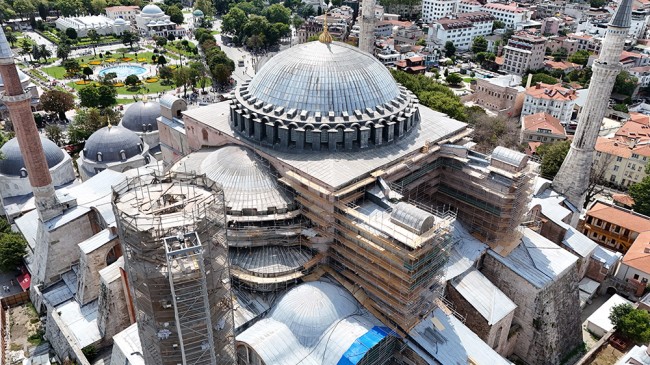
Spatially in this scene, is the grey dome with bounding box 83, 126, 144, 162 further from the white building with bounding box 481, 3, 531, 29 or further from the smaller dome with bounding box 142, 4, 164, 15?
the white building with bounding box 481, 3, 531, 29

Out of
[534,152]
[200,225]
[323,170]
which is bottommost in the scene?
[534,152]

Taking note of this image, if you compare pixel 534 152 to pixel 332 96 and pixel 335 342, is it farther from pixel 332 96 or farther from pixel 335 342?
pixel 335 342

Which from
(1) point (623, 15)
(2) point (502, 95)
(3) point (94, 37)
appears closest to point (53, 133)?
(3) point (94, 37)

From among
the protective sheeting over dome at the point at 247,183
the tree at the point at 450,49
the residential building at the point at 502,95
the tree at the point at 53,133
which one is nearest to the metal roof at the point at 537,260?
the protective sheeting over dome at the point at 247,183

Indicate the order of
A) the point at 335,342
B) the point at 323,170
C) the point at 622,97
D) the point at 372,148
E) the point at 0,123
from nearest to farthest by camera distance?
the point at 335,342, the point at 323,170, the point at 372,148, the point at 0,123, the point at 622,97

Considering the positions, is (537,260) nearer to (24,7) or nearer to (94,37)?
(94,37)

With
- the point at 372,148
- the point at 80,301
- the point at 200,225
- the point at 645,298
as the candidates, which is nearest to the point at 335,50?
the point at 372,148

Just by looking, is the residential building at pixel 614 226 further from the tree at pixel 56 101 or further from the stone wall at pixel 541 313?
the tree at pixel 56 101
